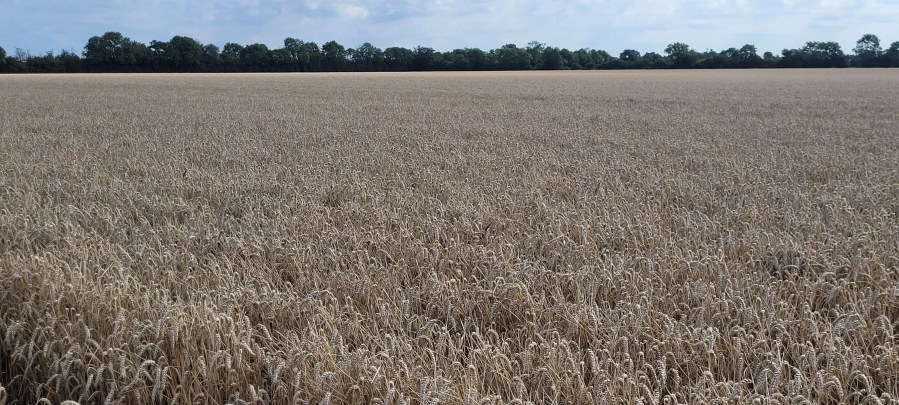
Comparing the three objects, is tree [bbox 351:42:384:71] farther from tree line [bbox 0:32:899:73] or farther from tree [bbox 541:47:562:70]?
tree [bbox 541:47:562:70]

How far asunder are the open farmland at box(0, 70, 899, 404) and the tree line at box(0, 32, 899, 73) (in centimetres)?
8494

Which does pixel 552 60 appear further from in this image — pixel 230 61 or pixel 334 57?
pixel 230 61

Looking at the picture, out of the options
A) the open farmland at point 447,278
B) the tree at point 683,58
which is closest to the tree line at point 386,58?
the tree at point 683,58

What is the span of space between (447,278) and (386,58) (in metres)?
94.8

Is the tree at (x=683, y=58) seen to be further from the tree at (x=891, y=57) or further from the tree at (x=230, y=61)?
the tree at (x=230, y=61)

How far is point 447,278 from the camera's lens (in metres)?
3.71

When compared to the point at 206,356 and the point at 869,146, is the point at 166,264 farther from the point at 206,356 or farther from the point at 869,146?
the point at 869,146

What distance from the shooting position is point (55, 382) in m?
2.56

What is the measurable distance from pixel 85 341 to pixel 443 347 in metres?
1.45

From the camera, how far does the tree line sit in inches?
3366

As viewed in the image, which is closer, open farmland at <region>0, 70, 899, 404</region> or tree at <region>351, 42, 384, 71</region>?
open farmland at <region>0, 70, 899, 404</region>

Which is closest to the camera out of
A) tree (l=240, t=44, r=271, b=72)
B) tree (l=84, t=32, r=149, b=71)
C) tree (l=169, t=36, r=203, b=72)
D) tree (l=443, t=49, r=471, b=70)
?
tree (l=84, t=32, r=149, b=71)

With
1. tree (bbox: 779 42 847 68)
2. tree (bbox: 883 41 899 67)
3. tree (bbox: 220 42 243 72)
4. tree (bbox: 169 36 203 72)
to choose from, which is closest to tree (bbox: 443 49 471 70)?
tree (bbox: 220 42 243 72)

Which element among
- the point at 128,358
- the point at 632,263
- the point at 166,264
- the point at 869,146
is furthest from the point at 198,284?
the point at 869,146
